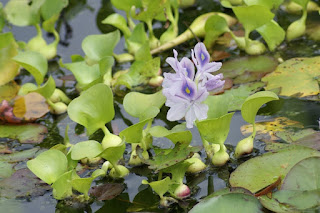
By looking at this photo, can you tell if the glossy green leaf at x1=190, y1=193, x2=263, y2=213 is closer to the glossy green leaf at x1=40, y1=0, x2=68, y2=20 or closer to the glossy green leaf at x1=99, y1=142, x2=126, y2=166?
the glossy green leaf at x1=99, y1=142, x2=126, y2=166

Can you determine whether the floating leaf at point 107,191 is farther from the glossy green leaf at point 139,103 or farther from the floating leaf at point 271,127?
the floating leaf at point 271,127

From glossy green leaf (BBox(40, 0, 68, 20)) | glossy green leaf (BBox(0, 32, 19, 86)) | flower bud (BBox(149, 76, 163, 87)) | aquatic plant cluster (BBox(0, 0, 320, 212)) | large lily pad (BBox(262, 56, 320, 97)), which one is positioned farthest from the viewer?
glossy green leaf (BBox(40, 0, 68, 20))

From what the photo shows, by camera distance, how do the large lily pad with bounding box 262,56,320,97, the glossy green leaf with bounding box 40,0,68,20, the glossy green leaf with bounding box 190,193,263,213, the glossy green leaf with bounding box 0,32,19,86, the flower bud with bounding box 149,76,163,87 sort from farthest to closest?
the glossy green leaf with bounding box 40,0,68,20 < the glossy green leaf with bounding box 0,32,19,86 < the flower bud with bounding box 149,76,163,87 < the large lily pad with bounding box 262,56,320,97 < the glossy green leaf with bounding box 190,193,263,213

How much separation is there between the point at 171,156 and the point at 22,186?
1.57 ft

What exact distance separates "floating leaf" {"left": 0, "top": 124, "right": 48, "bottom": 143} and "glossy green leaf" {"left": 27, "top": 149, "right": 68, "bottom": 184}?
42cm

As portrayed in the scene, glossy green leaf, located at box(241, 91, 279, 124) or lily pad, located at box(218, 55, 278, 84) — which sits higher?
glossy green leaf, located at box(241, 91, 279, 124)

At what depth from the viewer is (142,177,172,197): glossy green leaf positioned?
155cm

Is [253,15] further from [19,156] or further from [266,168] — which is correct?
[19,156]

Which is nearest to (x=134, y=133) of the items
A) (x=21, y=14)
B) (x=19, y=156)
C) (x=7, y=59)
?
(x=19, y=156)

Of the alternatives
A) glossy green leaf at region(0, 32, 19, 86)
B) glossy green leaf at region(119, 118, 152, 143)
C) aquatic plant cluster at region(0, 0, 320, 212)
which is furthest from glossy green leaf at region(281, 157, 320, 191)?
glossy green leaf at region(0, 32, 19, 86)

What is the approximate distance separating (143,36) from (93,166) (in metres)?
0.81

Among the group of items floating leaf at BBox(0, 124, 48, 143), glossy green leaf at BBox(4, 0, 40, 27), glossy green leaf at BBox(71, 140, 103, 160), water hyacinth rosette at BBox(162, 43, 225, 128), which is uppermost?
water hyacinth rosette at BBox(162, 43, 225, 128)

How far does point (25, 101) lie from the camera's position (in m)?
2.29

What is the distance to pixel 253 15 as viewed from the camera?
222cm
